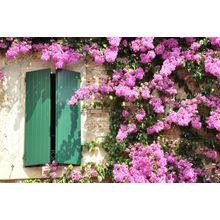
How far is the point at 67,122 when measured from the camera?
839 centimetres

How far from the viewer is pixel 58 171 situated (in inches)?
328

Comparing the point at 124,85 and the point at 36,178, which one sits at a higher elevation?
the point at 124,85

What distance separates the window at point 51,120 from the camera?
8.27 m

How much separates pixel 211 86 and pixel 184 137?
882 millimetres

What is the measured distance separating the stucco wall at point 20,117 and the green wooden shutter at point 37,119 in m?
0.13

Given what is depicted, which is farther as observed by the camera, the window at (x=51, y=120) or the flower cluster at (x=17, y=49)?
the flower cluster at (x=17, y=49)

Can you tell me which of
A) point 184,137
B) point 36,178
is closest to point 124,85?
point 184,137

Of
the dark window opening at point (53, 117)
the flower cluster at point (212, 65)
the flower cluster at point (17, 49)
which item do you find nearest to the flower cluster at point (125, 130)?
the dark window opening at point (53, 117)

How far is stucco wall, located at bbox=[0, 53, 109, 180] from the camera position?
8414 millimetres

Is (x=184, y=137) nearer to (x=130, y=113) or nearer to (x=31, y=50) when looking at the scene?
(x=130, y=113)

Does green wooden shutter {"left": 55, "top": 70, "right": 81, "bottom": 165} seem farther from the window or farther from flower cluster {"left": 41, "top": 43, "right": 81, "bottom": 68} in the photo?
flower cluster {"left": 41, "top": 43, "right": 81, "bottom": 68}

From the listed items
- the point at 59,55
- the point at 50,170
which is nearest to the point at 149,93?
the point at 59,55

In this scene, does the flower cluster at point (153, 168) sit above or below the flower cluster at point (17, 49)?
below

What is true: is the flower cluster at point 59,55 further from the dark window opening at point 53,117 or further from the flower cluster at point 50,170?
the flower cluster at point 50,170
